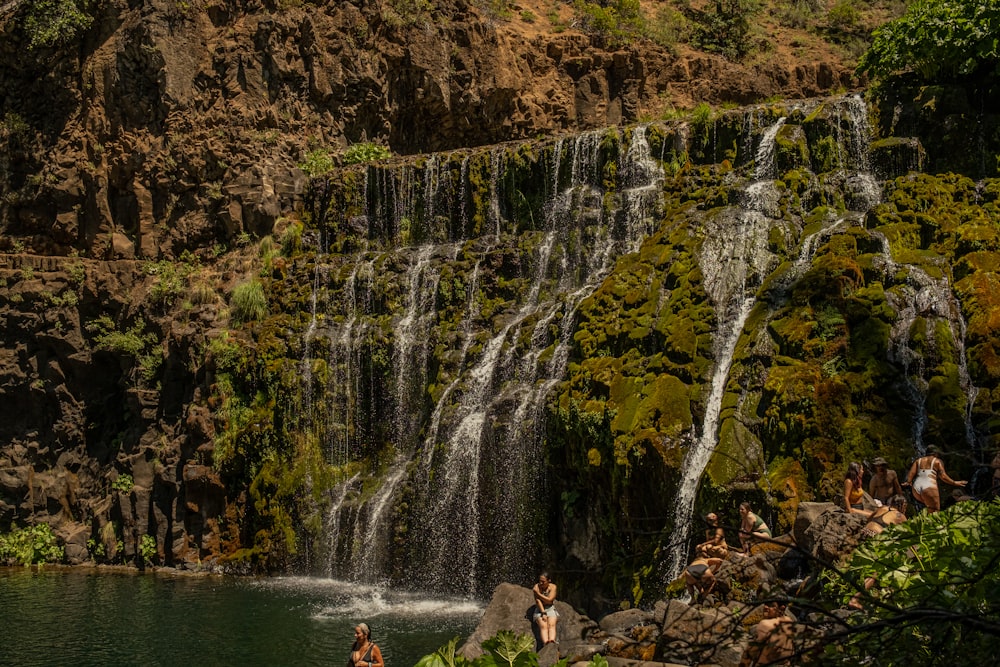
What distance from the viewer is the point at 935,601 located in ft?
15.5

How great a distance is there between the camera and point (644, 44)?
→ 35.8 m

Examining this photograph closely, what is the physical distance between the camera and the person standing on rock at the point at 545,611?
1325cm

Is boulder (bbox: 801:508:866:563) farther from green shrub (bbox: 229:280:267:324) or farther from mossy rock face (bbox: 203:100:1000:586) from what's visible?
green shrub (bbox: 229:280:267:324)

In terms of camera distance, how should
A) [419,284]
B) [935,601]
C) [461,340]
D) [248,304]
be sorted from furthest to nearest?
[248,304] → [419,284] → [461,340] → [935,601]

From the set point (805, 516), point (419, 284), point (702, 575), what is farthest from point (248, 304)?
point (805, 516)

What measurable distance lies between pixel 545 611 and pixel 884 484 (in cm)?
520

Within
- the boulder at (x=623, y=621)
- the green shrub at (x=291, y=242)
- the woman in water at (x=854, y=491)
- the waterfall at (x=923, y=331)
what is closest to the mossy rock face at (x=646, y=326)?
the waterfall at (x=923, y=331)

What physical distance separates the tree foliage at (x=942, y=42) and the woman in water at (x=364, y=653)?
64.2 ft

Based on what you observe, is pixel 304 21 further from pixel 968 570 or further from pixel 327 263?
pixel 968 570

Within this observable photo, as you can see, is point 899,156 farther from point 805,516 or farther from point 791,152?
point 805,516

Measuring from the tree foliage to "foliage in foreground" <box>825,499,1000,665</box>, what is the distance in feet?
63.5

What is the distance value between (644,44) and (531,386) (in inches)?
822

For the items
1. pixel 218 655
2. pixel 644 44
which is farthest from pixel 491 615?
pixel 644 44

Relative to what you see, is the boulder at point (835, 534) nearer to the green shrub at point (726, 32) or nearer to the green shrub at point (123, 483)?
the green shrub at point (123, 483)
